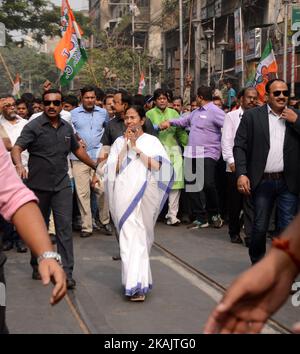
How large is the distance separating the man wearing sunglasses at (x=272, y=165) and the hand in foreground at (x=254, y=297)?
467cm

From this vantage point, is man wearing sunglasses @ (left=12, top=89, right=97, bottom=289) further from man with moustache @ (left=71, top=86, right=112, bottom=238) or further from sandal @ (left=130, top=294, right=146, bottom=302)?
man with moustache @ (left=71, top=86, right=112, bottom=238)

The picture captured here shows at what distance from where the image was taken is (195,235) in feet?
32.4

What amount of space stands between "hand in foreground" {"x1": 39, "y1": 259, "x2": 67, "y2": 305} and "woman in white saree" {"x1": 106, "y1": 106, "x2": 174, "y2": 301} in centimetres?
344

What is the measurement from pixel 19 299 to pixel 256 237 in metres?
2.14

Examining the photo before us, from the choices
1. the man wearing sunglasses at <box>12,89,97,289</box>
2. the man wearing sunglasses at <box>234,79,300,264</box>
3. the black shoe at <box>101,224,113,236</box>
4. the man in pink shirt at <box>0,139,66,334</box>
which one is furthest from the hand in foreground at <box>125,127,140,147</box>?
the man in pink shirt at <box>0,139,66,334</box>

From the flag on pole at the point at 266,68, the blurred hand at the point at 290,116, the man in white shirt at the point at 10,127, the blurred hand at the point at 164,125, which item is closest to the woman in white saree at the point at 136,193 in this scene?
the blurred hand at the point at 290,116

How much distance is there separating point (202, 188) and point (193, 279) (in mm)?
3615

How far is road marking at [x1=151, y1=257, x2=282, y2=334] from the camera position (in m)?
6.52

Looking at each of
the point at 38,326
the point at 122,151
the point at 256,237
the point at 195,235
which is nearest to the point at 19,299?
the point at 38,326

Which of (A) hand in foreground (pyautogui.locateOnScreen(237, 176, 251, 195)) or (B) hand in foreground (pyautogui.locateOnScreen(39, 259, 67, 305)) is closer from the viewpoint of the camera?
(B) hand in foreground (pyautogui.locateOnScreen(39, 259, 67, 305))

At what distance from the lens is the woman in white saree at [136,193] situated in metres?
6.43

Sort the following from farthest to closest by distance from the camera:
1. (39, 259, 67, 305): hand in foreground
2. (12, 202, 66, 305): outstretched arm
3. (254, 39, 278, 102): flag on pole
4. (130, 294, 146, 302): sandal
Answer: (254, 39, 278, 102): flag on pole, (130, 294, 146, 302): sandal, (12, 202, 66, 305): outstretched arm, (39, 259, 67, 305): hand in foreground

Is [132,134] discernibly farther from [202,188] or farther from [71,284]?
[202,188]
